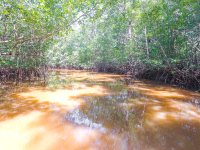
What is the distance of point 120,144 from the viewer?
1.52m

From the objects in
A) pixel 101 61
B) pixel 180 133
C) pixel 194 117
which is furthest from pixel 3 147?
pixel 101 61

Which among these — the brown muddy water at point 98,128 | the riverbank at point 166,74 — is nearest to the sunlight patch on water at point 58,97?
the brown muddy water at point 98,128

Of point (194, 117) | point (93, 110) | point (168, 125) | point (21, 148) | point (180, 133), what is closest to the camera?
point (21, 148)

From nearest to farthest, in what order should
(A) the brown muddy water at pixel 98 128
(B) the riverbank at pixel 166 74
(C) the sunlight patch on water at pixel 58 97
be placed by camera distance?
(A) the brown muddy water at pixel 98 128
(C) the sunlight patch on water at pixel 58 97
(B) the riverbank at pixel 166 74

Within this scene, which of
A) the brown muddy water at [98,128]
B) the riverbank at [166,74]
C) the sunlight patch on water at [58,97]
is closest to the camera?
the brown muddy water at [98,128]

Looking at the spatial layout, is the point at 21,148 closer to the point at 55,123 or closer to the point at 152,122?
the point at 55,123

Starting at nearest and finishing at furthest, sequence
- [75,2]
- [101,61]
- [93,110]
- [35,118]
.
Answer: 1. [35,118]
2. [93,110]
3. [75,2]
4. [101,61]

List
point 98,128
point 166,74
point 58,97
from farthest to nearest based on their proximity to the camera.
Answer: point 166,74
point 58,97
point 98,128

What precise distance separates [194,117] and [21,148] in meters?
3.11

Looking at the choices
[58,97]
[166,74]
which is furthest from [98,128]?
[166,74]

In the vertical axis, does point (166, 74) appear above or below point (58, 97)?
above

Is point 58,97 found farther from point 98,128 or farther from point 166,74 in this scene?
point 166,74

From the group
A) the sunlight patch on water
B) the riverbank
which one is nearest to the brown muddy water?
the sunlight patch on water

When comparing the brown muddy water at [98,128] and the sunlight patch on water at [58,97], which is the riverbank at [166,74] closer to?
the brown muddy water at [98,128]
